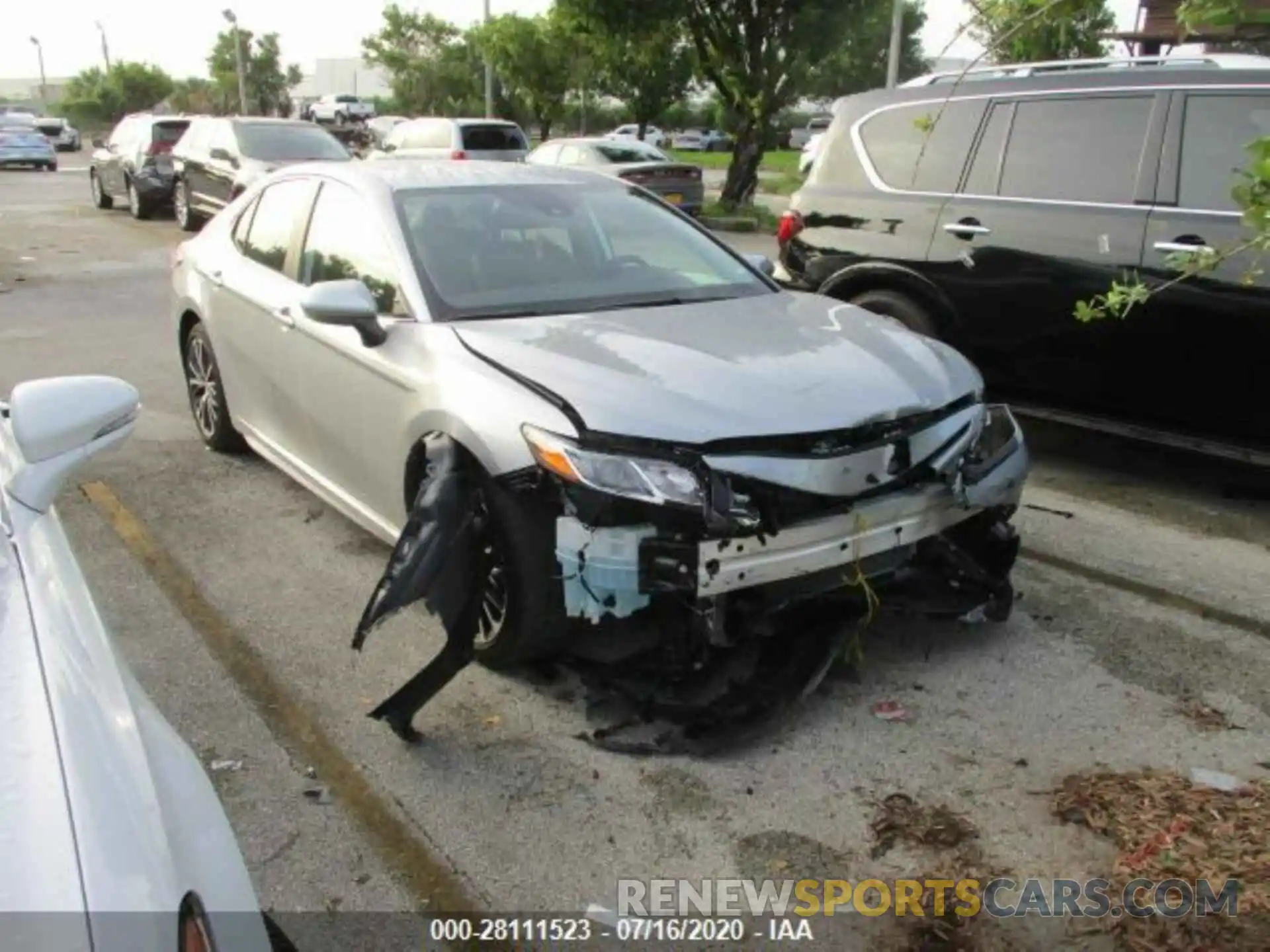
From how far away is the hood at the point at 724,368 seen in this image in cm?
332

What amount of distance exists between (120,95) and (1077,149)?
7247cm

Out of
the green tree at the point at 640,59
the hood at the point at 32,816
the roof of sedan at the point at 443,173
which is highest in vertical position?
the green tree at the point at 640,59

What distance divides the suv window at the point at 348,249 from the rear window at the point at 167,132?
1582 cm

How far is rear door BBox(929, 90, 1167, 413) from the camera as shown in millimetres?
5395

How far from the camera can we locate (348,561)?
480 centimetres

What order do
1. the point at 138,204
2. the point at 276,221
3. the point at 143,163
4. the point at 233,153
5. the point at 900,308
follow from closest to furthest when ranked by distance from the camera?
1. the point at 276,221
2. the point at 900,308
3. the point at 233,153
4. the point at 143,163
5. the point at 138,204

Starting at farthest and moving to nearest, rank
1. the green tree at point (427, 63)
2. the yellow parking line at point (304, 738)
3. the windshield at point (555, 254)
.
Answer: the green tree at point (427, 63)
the windshield at point (555, 254)
the yellow parking line at point (304, 738)

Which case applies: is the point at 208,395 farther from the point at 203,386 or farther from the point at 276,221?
the point at 276,221

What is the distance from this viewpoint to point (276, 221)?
523cm

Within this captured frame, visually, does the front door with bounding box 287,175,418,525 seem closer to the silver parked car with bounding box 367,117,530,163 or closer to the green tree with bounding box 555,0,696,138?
the silver parked car with bounding box 367,117,530,163

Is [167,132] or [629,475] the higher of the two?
[167,132]

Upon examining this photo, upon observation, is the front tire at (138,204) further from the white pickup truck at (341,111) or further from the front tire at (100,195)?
the white pickup truck at (341,111)

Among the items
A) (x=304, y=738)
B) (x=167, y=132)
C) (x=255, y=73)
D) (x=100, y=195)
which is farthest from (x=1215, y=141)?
(x=255, y=73)

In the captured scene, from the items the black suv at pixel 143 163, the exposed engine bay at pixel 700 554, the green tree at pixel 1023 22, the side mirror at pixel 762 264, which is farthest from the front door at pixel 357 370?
the black suv at pixel 143 163
